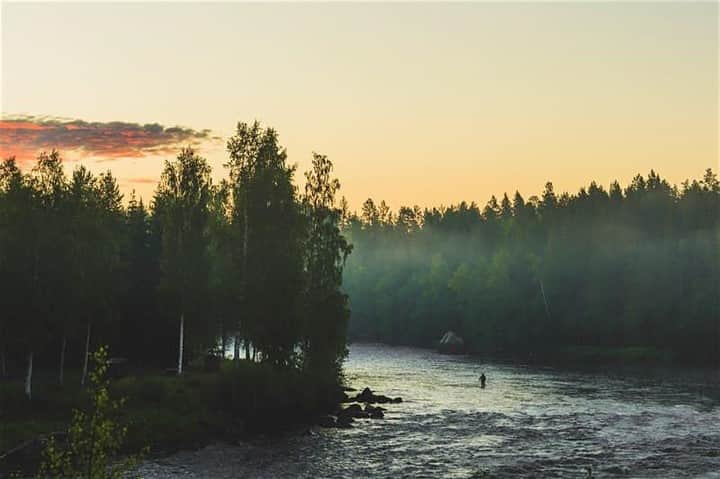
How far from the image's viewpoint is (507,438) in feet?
178

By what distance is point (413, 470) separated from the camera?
44000 mm

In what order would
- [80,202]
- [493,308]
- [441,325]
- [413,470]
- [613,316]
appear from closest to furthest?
[413,470]
[80,202]
[613,316]
[493,308]
[441,325]

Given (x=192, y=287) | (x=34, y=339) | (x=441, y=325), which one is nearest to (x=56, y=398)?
(x=34, y=339)

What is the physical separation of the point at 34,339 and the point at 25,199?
1038cm

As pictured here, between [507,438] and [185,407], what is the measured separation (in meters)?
24.1

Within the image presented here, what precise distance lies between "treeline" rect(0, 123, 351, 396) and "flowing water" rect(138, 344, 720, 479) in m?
11.8

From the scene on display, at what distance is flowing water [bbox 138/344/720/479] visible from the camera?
144ft

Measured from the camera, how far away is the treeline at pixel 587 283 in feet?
409

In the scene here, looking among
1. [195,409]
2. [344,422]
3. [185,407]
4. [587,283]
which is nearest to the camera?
[185,407]

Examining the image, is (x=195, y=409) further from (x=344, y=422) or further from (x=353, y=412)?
(x=353, y=412)

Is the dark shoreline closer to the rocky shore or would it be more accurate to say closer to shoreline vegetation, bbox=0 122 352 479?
the rocky shore

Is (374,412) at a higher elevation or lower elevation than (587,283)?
lower

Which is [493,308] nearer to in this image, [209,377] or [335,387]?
[335,387]

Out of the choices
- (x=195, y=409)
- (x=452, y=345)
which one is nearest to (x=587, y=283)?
(x=452, y=345)
